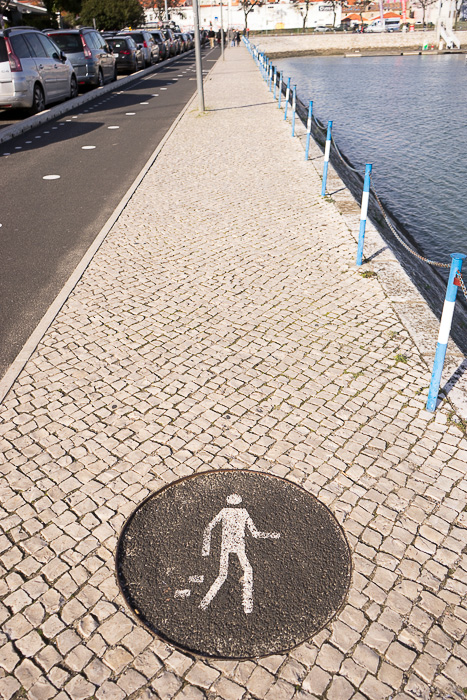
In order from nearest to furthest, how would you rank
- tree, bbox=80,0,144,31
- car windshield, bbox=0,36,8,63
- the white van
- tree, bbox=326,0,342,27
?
1. car windshield, bbox=0,36,8,63
2. tree, bbox=80,0,144,31
3. the white van
4. tree, bbox=326,0,342,27

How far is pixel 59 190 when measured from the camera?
36.0 ft

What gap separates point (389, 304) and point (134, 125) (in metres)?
13.1

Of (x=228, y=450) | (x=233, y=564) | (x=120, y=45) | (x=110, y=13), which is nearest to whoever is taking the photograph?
(x=233, y=564)

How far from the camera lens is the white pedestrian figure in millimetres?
3307

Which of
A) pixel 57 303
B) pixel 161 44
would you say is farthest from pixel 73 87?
pixel 161 44

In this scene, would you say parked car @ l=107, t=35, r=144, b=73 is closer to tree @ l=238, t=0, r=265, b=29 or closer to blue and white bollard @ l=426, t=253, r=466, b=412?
blue and white bollard @ l=426, t=253, r=466, b=412

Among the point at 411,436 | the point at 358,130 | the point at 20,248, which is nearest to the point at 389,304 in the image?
the point at 411,436

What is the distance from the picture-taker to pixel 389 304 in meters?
6.42

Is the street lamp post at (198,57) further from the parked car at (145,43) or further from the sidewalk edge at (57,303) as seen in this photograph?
the parked car at (145,43)

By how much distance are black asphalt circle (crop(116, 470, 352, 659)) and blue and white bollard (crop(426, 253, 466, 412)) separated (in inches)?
55.6

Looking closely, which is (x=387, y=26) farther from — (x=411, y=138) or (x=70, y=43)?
(x=411, y=138)

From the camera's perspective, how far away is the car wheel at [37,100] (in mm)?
17203

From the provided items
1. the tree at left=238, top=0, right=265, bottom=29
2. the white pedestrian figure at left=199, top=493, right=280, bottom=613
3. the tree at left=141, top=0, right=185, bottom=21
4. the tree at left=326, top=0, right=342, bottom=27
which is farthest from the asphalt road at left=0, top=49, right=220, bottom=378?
the tree at left=141, top=0, right=185, bottom=21

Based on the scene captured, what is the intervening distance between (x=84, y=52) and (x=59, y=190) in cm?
1416
